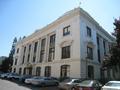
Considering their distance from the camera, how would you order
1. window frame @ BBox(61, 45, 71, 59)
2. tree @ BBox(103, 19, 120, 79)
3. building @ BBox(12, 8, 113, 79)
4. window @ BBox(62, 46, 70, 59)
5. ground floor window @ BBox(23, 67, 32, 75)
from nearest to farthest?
1. tree @ BBox(103, 19, 120, 79)
2. building @ BBox(12, 8, 113, 79)
3. window frame @ BBox(61, 45, 71, 59)
4. window @ BBox(62, 46, 70, 59)
5. ground floor window @ BBox(23, 67, 32, 75)

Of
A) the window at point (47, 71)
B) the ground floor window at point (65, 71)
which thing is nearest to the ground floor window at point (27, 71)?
the window at point (47, 71)

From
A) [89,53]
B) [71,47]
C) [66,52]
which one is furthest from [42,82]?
[89,53]

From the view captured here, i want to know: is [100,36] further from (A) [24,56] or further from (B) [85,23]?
(A) [24,56]

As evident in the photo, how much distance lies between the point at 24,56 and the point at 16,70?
19.8 feet

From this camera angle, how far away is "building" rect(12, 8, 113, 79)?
23062 mm

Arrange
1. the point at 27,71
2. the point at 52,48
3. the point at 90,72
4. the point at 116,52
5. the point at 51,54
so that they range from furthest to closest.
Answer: the point at 27,71 < the point at 52,48 < the point at 51,54 < the point at 90,72 < the point at 116,52

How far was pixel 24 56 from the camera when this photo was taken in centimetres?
4228

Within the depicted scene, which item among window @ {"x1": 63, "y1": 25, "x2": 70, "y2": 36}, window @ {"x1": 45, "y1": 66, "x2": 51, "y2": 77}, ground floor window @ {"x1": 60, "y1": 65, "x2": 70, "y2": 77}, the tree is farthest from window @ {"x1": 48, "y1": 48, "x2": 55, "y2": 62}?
the tree

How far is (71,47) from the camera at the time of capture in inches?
954

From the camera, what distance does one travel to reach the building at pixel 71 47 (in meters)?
23.1

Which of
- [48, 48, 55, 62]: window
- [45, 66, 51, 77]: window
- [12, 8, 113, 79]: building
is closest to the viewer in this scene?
[12, 8, 113, 79]: building

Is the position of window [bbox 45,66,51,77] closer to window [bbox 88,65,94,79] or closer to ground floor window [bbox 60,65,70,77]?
ground floor window [bbox 60,65,70,77]

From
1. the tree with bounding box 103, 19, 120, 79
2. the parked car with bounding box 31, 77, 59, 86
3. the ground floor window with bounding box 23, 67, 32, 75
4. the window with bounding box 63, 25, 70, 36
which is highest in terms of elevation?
the window with bounding box 63, 25, 70, 36

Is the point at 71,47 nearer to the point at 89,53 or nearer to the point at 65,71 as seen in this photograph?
the point at 89,53
